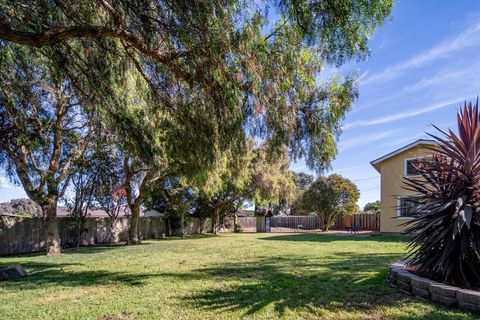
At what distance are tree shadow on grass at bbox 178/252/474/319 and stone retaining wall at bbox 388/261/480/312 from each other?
0.61 ft

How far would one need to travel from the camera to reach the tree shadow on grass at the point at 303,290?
16.3 feet

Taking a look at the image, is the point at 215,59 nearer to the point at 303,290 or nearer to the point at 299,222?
the point at 303,290

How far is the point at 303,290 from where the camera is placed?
5.95m

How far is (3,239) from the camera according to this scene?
14477mm

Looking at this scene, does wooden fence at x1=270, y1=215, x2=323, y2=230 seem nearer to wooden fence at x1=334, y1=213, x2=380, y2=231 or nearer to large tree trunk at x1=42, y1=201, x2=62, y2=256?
wooden fence at x1=334, y1=213, x2=380, y2=231

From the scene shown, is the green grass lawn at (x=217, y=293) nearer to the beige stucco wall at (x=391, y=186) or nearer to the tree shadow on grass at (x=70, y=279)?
the tree shadow on grass at (x=70, y=279)

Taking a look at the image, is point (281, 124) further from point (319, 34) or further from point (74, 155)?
point (74, 155)

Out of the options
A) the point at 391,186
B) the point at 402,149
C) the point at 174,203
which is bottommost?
the point at 174,203

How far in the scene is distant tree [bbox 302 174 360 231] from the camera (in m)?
31.0

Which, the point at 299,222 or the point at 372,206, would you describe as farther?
the point at 372,206

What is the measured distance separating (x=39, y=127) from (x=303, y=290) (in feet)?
32.5

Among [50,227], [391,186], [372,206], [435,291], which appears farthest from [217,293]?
[372,206]

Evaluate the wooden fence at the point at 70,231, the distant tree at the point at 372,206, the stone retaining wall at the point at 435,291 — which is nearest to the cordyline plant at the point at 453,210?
the stone retaining wall at the point at 435,291

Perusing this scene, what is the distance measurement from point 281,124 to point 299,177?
5093 cm
